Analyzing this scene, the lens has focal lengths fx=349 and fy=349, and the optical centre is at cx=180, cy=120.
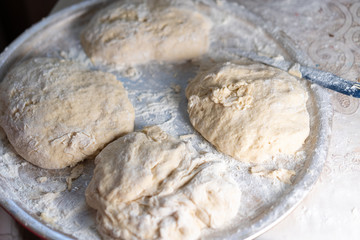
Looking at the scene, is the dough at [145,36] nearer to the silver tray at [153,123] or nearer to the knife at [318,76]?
the silver tray at [153,123]

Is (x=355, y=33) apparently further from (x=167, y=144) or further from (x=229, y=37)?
(x=167, y=144)

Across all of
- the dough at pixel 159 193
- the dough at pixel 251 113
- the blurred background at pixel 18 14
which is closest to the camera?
the dough at pixel 159 193

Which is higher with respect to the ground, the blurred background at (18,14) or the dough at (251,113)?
the blurred background at (18,14)

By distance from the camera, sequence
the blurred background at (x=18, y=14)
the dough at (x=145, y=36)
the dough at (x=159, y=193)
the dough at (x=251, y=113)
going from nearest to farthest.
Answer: the dough at (x=159, y=193) → the dough at (x=251, y=113) → the dough at (x=145, y=36) → the blurred background at (x=18, y=14)

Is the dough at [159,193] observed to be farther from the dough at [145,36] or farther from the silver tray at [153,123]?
the dough at [145,36]

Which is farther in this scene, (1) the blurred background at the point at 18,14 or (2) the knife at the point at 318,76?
(1) the blurred background at the point at 18,14

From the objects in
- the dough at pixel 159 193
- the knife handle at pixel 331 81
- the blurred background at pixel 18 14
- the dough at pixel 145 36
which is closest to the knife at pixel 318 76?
the knife handle at pixel 331 81

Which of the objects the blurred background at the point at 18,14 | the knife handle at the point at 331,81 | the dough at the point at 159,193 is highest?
the blurred background at the point at 18,14
